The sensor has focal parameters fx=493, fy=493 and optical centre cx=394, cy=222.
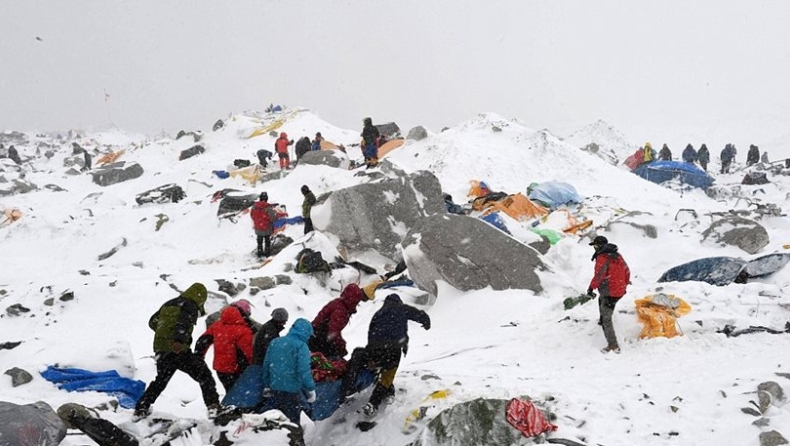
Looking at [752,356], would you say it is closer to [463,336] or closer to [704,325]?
[704,325]

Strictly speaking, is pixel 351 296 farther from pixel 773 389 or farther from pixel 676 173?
pixel 676 173

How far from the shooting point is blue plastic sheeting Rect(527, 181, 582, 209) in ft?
58.0

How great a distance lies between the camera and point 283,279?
11.7 meters

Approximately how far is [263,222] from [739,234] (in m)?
12.6

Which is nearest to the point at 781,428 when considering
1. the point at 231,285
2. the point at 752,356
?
the point at 752,356

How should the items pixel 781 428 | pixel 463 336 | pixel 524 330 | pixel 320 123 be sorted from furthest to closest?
pixel 320 123 → pixel 463 336 → pixel 524 330 → pixel 781 428

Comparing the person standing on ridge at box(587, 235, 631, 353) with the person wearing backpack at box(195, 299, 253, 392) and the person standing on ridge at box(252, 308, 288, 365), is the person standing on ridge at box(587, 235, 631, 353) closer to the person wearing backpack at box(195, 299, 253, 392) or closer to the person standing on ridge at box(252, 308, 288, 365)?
the person standing on ridge at box(252, 308, 288, 365)

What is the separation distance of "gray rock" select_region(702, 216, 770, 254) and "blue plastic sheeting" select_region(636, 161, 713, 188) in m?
11.2

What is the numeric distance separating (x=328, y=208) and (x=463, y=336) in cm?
635

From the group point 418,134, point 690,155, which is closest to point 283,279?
point 418,134

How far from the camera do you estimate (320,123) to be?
123ft

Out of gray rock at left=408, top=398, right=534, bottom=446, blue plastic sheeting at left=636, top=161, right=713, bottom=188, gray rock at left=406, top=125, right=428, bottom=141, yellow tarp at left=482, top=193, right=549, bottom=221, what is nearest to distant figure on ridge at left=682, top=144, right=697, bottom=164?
blue plastic sheeting at left=636, top=161, right=713, bottom=188

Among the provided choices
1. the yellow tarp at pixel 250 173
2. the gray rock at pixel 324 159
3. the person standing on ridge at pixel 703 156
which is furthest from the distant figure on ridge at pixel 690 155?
the yellow tarp at pixel 250 173

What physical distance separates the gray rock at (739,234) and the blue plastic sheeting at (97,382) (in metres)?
13.4
